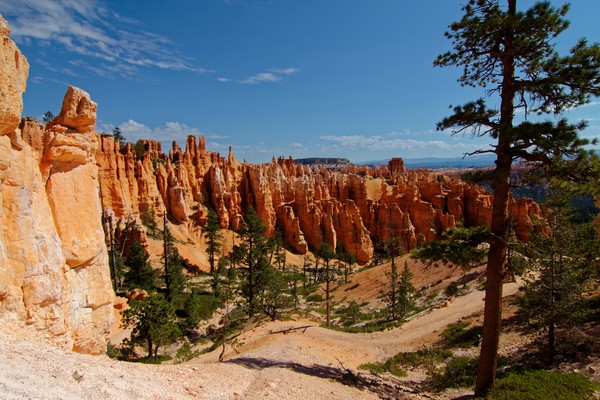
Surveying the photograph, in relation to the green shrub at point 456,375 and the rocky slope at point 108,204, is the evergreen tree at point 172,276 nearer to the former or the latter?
the rocky slope at point 108,204

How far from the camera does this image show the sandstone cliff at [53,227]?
658 cm

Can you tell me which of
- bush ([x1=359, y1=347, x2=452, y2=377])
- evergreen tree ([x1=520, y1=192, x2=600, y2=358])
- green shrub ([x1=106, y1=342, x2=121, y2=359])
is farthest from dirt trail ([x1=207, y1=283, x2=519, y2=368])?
green shrub ([x1=106, y1=342, x2=121, y2=359])

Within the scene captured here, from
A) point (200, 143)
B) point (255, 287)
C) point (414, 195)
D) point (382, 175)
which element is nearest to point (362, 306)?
point (255, 287)

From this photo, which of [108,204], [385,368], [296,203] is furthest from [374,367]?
[296,203]

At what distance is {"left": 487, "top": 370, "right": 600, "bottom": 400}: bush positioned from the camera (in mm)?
8672

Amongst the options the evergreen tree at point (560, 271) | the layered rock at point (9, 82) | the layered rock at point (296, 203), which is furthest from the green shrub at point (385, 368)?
the layered rock at point (296, 203)

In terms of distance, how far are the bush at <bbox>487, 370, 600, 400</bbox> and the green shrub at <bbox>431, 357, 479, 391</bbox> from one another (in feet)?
5.27

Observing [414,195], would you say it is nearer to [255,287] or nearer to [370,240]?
[370,240]

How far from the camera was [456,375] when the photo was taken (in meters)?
11.9

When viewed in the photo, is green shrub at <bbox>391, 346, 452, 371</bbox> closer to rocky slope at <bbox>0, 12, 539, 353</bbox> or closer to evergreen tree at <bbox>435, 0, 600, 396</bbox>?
evergreen tree at <bbox>435, 0, 600, 396</bbox>

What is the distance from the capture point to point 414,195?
69.6 meters

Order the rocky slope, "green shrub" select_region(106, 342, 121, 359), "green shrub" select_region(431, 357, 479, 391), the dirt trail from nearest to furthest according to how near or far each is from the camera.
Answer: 1. the rocky slope
2. "green shrub" select_region(431, 357, 479, 391)
3. the dirt trail
4. "green shrub" select_region(106, 342, 121, 359)

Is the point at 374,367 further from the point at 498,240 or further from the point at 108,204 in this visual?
the point at 108,204

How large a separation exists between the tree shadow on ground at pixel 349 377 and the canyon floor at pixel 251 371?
1.4 inches
